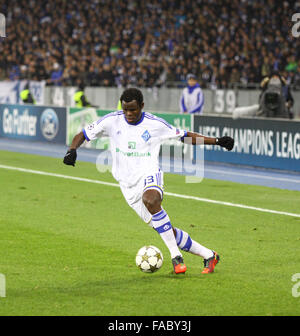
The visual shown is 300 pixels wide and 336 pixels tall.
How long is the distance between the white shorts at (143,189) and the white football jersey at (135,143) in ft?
0.17

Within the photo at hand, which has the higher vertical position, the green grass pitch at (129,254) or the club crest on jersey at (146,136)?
the club crest on jersey at (146,136)

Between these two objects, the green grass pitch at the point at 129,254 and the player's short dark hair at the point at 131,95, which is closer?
the green grass pitch at the point at 129,254

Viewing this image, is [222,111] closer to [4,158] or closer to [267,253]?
[4,158]

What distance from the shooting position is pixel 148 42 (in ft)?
116

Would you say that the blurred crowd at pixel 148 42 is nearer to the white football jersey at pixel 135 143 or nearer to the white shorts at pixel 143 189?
the white football jersey at pixel 135 143

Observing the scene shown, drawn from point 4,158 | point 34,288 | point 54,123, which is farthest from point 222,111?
point 34,288

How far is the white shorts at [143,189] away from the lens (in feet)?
26.0

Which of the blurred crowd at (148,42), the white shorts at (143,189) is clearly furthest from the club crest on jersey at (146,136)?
the blurred crowd at (148,42)

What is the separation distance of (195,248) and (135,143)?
125 cm

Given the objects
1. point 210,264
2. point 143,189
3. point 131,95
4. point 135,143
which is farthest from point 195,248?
point 131,95

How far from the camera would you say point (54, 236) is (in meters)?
10.2

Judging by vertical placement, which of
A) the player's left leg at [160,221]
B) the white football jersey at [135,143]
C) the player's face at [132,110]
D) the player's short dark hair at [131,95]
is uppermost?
the player's short dark hair at [131,95]

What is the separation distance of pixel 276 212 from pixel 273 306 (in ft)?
19.1

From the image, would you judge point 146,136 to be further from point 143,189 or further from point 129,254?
point 129,254
